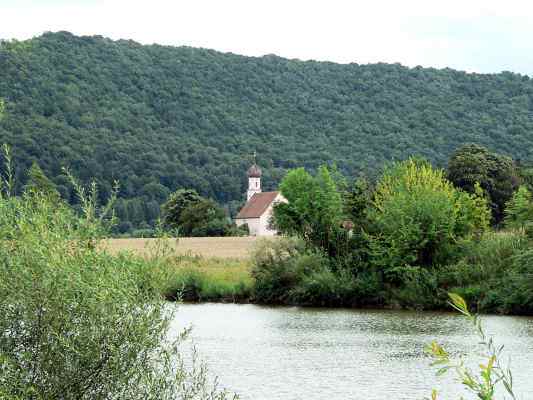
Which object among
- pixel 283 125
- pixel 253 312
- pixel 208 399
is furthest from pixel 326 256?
pixel 283 125

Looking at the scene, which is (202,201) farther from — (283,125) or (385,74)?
(385,74)

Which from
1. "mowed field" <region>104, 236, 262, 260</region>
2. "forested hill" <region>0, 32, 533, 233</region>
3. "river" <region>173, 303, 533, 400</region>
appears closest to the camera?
"river" <region>173, 303, 533, 400</region>

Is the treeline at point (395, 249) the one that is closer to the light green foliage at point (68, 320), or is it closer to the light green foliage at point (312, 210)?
the light green foliage at point (312, 210)

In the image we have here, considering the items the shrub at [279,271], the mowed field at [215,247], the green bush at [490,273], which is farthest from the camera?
the mowed field at [215,247]

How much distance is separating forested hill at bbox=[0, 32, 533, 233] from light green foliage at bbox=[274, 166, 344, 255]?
60.7 metres

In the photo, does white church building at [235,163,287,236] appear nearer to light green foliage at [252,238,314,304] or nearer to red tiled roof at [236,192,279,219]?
red tiled roof at [236,192,279,219]

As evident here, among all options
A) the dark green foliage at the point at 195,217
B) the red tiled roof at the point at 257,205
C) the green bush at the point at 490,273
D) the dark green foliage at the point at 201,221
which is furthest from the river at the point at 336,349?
the red tiled roof at the point at 257,205

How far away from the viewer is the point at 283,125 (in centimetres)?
14900

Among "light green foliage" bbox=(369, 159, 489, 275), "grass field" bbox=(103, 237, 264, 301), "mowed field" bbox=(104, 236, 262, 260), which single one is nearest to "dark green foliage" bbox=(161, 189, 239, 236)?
"mowed field" bbox=(104, 236, 262, 260)

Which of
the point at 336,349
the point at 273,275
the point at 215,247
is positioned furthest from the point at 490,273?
the point at 215,247

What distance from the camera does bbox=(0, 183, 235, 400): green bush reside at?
1251 cm

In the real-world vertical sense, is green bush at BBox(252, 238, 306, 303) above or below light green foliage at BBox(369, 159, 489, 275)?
below

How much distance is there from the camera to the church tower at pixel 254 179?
13012 centimetres

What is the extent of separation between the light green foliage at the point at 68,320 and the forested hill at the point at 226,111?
9824cm
